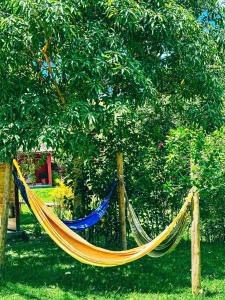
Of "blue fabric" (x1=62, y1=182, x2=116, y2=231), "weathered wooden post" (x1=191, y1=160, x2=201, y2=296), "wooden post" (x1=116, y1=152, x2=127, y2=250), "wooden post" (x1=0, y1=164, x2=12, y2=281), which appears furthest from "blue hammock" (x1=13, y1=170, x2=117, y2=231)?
"weathered wooden post" (x1=191, y1=160, x2=201, y2=296)

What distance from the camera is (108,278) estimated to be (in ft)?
19.0

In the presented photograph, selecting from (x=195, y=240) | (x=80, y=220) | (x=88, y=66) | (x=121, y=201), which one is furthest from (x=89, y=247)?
(x=121, y=201)

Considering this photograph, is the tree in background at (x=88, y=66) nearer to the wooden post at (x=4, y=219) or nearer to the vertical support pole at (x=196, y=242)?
the wooden post at (x=4, y=219)

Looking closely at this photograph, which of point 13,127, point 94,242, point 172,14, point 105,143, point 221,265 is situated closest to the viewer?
point 13,127

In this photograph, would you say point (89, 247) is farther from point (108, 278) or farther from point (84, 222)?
point (84, 222)

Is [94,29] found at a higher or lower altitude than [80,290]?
higher

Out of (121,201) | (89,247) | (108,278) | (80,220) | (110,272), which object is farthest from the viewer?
(121,201)

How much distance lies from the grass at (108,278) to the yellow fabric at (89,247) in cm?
43

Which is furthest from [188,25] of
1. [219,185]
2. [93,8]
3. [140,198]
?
[140,198]

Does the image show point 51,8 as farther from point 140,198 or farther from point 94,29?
point 140,198

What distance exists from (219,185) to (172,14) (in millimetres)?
2226

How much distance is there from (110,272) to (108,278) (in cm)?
32

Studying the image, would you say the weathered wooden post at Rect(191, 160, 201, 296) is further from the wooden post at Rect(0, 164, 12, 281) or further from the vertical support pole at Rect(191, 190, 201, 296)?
the wooden post at Rect(0, 164, 12, 281)

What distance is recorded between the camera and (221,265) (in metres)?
6.48
